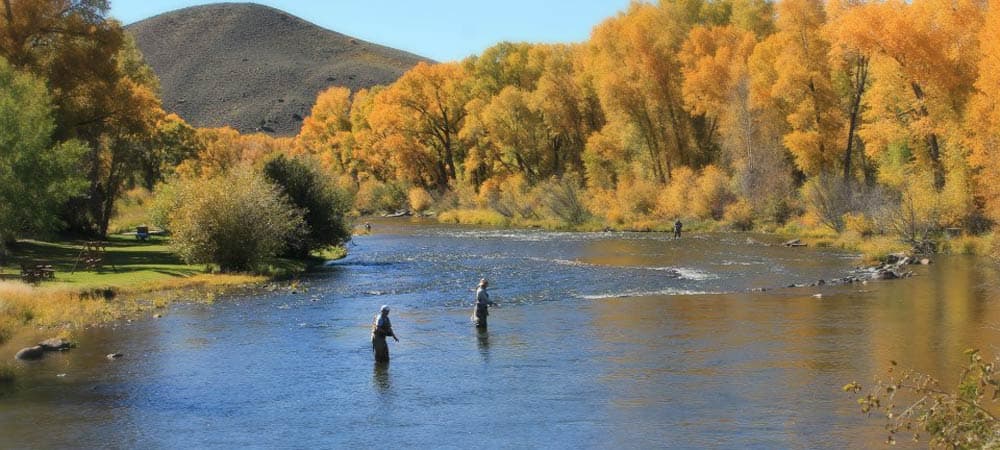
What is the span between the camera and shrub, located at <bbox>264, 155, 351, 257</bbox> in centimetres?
5525

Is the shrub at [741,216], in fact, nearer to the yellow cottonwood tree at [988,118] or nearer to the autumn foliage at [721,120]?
the autumn foliage at [721,120]

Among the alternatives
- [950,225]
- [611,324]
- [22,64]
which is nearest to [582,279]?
[611,324]

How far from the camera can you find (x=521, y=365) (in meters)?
25.2

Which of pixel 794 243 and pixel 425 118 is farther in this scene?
pixel 425 118

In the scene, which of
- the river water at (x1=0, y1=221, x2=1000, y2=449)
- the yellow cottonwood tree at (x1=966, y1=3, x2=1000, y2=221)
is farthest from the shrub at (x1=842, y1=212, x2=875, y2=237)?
the river water at (x1=0, y1=221, x2=1000, y2=449)

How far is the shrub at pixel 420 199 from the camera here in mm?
110250

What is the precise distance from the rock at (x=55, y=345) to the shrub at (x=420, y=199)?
3215 inches

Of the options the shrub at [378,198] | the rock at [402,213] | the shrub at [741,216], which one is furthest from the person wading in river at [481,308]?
the shrub at [378,198]

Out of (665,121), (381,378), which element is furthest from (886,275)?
(665,121)

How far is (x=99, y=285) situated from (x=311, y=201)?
18439 mm

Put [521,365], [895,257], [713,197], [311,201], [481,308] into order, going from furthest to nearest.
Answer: [713,197]
[311,201]
[895,257]
[481,308]
[521,365]

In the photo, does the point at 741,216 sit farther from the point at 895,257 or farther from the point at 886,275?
the point at 886,275

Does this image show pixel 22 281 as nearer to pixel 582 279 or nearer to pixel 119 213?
pixel 582 279

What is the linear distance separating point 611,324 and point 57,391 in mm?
17188
